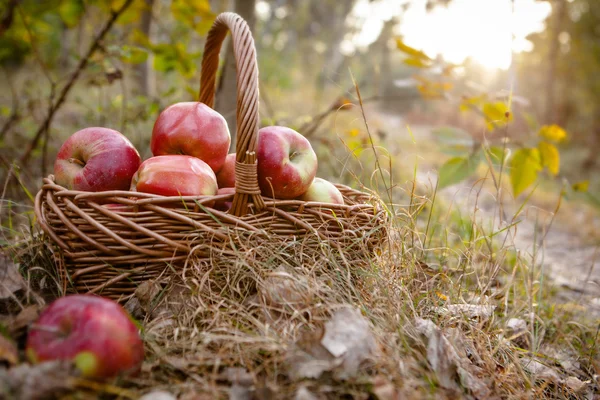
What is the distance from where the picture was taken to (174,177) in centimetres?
136

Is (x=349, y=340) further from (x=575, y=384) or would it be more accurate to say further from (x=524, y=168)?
(x=524, y=168)

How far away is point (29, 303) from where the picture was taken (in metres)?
1.19

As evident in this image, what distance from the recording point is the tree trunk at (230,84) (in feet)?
8.63

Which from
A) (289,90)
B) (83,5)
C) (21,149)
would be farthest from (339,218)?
(289,90)

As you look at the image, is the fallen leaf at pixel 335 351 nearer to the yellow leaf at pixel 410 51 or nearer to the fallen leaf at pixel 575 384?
the fallen leaf at pixel 575 384

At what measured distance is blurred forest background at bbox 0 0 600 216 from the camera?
2.21 meters

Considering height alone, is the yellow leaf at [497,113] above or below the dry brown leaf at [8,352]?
above

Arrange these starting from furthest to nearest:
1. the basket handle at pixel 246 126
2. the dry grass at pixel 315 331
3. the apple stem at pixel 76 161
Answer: the apple stem at pixel 76 161
the basket handle at pixel 246 126
the dry grass at pixel 315 331

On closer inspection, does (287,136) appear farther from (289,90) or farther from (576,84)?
(576,84)

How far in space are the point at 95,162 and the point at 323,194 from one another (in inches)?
30.7

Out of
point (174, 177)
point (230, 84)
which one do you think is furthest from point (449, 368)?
point (230, 84)

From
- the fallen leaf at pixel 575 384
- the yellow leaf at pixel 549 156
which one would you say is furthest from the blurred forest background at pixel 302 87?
the fallen leaf at pixel 575 384

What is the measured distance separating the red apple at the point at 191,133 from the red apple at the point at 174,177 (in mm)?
102

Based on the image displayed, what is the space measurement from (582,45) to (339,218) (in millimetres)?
11397
